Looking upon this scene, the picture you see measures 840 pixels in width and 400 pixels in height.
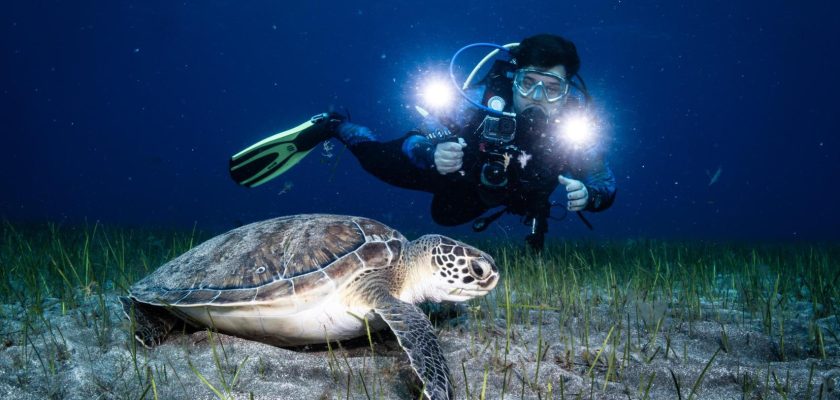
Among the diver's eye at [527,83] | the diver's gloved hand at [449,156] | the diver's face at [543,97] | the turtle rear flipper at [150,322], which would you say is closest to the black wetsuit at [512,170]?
the diver's gloved hand at [449,156]

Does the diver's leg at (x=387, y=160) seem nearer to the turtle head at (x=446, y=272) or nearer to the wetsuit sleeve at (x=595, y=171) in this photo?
the wetsuit sleeve at (x=595, y=171)

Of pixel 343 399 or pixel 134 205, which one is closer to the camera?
pixel 343 399

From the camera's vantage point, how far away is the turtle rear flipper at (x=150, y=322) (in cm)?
243

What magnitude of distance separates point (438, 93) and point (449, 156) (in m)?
1.28

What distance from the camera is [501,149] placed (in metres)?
5.39

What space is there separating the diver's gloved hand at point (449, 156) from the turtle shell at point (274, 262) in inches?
87.9

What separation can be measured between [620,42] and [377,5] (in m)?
26.5

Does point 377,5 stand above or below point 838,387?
above

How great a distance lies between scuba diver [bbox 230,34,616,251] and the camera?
17.7 ft

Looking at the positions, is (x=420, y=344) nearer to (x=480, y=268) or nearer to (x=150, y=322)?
(x=480, y=268)

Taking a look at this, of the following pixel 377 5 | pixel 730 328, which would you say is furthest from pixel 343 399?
pixel 377 5

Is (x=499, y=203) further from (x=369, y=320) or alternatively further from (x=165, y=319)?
(x=165, y=319)

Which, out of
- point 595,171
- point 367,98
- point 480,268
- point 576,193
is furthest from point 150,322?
point 367,98

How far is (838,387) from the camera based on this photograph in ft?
6.02
